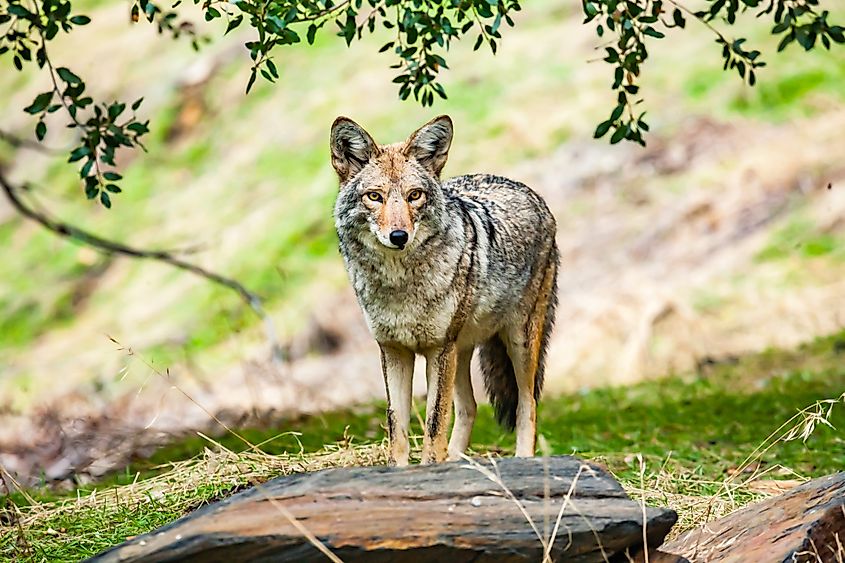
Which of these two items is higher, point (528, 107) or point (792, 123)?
point (528, 107)

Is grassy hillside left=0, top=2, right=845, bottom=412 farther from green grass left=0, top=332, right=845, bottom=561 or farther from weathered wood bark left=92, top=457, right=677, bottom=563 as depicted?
weathered wood bark left=92, top=457, right=677, bottom=563

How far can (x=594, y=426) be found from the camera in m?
10.0

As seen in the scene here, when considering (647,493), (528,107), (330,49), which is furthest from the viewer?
(330,49)

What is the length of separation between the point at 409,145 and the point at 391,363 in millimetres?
1285

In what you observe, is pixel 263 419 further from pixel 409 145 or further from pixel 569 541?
pixel 569 541

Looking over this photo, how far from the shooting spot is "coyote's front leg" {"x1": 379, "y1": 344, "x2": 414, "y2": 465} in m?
6.90

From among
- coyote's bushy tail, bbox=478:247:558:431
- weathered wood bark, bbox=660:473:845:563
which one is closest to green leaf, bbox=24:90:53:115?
coyote's bushy tail, bbox=478:247:558:431

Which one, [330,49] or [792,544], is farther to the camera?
[330,49]

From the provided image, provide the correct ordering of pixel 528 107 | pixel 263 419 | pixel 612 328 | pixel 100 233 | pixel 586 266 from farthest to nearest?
pixel 100 233, pixel 528 107, pixel 586 266, pixel 612 328, pixel 263 419

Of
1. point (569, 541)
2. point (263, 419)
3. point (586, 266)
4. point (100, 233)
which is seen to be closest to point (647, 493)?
point (569, 541)

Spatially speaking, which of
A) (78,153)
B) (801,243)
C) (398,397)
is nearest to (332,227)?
(801,243)

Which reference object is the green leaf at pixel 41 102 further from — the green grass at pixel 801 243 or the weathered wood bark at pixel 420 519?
the green grass at pixel 801 243

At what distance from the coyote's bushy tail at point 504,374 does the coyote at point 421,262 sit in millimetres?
430

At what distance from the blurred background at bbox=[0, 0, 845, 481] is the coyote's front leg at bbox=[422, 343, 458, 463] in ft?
10.6
